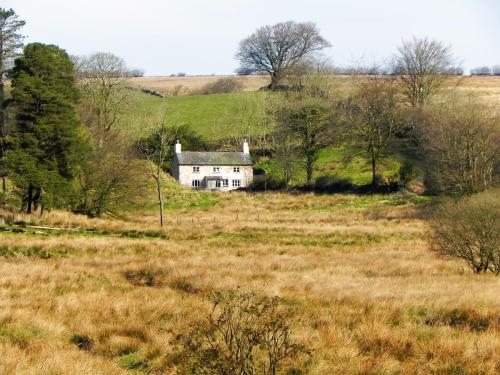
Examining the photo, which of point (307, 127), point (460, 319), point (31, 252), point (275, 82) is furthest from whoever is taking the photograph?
point (275, 82)

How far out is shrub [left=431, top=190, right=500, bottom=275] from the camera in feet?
59.3

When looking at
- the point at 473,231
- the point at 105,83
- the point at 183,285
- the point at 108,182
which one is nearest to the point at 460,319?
the point at 183,285

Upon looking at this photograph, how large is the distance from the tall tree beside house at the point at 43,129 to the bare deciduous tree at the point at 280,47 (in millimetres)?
63165

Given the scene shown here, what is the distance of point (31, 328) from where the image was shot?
953cm

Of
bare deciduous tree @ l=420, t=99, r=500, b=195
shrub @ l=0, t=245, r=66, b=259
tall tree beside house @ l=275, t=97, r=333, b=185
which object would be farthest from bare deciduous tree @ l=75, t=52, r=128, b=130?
shrub @ l=0, t=245, r=66, b=259

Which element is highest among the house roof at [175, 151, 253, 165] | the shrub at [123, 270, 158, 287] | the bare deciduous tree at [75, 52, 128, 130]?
the bare deciduous tree at [75, 52, 128, 130]

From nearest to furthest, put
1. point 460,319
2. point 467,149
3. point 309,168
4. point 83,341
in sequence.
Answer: point 83,341, point 460,319, point 467,149, point 309,168

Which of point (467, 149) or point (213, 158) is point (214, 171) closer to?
point (213, 158)

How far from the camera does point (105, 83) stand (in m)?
65.6

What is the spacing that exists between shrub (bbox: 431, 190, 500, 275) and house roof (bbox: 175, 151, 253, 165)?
49645 millimetres

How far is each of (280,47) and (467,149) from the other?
5873 centimetres

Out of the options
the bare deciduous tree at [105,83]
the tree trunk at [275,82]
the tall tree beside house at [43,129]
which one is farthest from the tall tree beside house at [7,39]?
the tree trunk at [275,82]

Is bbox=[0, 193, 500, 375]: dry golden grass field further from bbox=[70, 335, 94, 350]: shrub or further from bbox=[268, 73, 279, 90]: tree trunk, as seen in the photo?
bbox=[268, 73, 279, 90]: tree trunk

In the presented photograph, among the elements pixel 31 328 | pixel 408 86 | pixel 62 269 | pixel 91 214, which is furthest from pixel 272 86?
pixel 31 328
